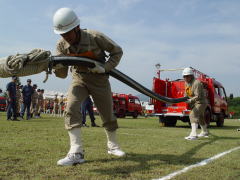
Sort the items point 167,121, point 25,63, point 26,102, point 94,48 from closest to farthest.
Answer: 1. point 25,63
2. point 94,48
3. point 26,102
4. point 167,121

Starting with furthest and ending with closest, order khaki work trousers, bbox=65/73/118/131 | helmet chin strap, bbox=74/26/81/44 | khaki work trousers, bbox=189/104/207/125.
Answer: khaki work trousers, bbox=189/104/207/125 < khaki work trousers, bbox=65/73/118/131 < helmet chin strap, bbox=74/26/81/44

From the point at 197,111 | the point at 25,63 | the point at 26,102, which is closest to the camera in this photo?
the point at 25,63

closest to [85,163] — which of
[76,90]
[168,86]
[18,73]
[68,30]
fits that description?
[76,90]

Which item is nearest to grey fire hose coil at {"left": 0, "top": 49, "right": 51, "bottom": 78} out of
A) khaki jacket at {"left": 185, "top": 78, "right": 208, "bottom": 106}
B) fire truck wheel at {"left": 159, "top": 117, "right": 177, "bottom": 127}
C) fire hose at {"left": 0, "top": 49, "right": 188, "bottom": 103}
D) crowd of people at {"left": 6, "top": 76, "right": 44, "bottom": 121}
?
fire hose at {"left": 0, "top": 49, "right": 188, "bottom": 103}

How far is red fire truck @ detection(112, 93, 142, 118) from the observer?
2738 cm

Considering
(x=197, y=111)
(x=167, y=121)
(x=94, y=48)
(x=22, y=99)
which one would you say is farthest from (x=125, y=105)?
(x=94, y=48)

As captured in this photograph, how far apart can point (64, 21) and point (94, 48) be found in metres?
0.57

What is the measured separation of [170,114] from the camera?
1492 centimetres

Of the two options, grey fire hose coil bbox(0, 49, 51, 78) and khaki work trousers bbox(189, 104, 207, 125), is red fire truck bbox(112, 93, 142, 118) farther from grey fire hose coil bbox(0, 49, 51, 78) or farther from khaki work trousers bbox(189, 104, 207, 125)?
grey fire hose coil bbox(0, 49, 51, 78)

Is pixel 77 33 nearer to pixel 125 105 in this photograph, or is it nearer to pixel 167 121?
pixel 167 121

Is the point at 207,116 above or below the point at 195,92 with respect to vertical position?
below

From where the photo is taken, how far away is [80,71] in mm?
4391

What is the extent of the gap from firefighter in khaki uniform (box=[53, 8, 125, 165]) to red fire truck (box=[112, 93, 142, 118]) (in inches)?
878

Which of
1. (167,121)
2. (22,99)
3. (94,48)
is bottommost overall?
(167,121)
